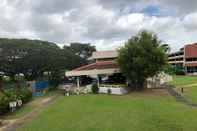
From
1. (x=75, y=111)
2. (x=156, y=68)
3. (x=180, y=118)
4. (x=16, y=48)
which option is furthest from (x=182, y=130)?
(x=16, y=48)

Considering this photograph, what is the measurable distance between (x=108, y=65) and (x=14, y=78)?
18.7m

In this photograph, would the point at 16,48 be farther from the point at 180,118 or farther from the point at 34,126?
the point at 180,118

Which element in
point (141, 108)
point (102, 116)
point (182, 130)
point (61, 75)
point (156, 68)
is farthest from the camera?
point (61, 75)

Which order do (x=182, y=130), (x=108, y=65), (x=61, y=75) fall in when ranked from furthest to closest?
(x=61, y=75), (x=108, y=65), (x=182, y=130)

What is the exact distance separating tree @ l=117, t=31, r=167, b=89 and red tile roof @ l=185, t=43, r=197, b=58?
37.7 metres

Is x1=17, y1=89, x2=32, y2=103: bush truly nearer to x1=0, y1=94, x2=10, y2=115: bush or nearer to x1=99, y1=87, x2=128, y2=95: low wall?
x1=0, y1=94, x2=10, y2=115: bush

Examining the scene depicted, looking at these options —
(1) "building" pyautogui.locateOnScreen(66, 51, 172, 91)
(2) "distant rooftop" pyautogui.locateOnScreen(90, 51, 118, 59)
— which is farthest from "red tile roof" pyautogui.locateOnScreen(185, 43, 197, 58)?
(2) "distant rooftop" pyautogui.locateOnScreen(90, 51, 118, 59)

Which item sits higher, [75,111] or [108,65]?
[108,65]

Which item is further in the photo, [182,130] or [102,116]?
[102,116]

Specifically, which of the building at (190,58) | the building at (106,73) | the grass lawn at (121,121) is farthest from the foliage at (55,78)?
the building at (190,58)

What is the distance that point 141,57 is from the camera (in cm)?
3203

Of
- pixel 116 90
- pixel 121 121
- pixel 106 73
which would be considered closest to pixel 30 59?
pixel 106 73

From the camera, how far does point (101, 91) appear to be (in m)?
34.7

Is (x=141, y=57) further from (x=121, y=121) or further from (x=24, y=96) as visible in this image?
(x=121, y=121)
